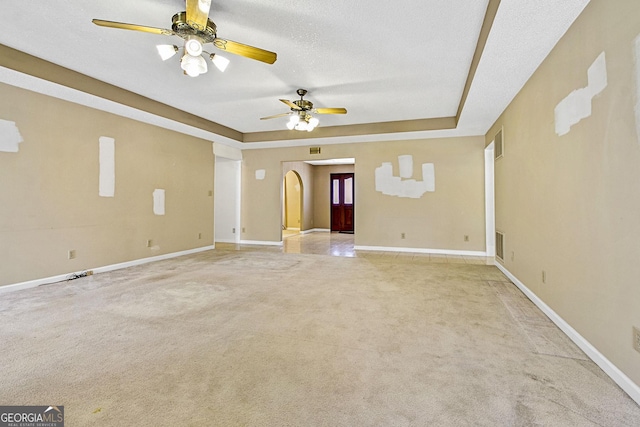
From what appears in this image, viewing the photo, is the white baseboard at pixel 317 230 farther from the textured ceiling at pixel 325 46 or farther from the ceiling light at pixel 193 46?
the ceiling light at pixel 193 46

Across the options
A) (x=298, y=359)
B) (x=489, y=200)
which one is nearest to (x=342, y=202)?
(x=489, y=200)

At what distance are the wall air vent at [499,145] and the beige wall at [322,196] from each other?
6540 mm

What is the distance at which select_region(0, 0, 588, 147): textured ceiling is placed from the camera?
2.45m

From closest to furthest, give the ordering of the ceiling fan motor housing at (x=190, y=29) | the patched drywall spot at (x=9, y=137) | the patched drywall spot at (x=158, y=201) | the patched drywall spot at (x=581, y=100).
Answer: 1. the patched drywall spot at (x=581, y=100)
2. the ceiling fan motor housing at (x=190, y=29)
3. the patched drywall spot at (x=9, y=137)
4. the patched drywall spot at (x=158, y=201)

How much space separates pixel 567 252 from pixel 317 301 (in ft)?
7.42

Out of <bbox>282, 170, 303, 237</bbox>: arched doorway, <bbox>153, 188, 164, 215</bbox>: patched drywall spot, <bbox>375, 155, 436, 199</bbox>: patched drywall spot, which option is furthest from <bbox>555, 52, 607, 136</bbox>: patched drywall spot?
<bbox>282, 170, 303, 237</bbox>: arched doorway

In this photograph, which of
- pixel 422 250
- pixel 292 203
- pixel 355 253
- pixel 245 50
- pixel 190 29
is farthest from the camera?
pixel 292 203

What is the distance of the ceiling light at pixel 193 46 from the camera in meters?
2.50

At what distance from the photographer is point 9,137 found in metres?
3.49

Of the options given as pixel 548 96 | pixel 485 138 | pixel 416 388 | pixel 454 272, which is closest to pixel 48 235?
pixel 416 388

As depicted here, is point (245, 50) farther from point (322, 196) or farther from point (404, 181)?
point (322, 196)

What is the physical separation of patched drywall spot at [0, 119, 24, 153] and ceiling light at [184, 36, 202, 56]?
9.06 ft

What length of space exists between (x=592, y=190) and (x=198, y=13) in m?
3.11

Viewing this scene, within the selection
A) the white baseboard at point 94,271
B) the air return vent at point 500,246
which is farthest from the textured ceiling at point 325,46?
the white baseboard at point 94,271
